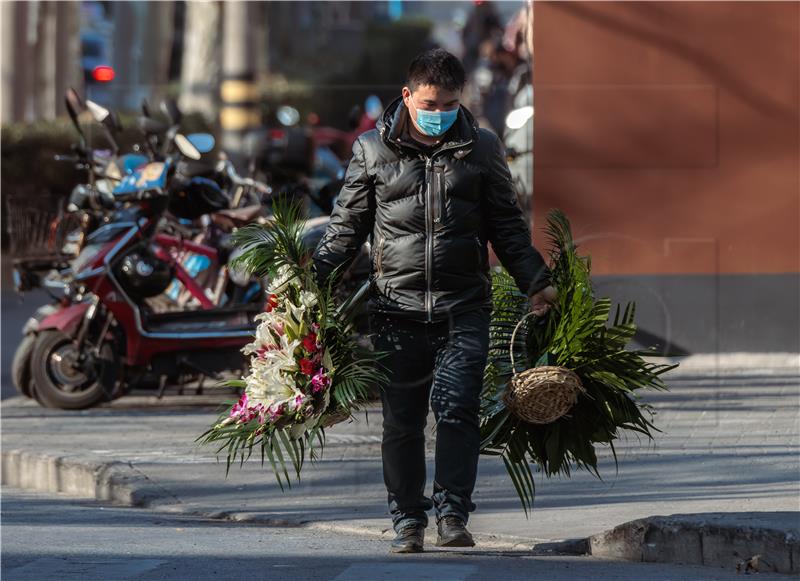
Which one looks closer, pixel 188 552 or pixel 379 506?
pixel 188 552

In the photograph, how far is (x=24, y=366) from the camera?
1123cm

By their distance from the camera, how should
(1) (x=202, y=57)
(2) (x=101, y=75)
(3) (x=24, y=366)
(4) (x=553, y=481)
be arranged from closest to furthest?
(4) (x=553, y=481) → (3) (x=24, y=366) → (2) (x=101, y=75) → (1) (x=202, y=57)

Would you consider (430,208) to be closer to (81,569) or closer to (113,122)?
(81,569)

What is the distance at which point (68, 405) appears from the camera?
36.3 ft

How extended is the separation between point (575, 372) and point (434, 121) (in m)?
1.03

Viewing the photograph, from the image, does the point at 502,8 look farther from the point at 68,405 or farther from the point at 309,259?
the point at 309,259

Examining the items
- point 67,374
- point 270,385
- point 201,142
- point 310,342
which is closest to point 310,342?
point 310,342

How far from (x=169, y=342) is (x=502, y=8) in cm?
3518

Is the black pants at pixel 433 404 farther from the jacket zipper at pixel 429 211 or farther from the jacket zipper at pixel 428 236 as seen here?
the jacket zipper at pixel 429 211

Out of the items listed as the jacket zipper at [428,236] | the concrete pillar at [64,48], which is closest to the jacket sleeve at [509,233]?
the jacket zipper at [428,236]

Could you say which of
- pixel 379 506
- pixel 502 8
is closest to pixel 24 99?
pixel 502 8

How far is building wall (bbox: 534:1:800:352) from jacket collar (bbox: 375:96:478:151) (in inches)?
211

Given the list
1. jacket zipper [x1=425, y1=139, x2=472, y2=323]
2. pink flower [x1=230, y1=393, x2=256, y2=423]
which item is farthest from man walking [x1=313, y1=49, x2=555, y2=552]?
pink flower [x1=230, y1=393, x2=256, y2=423]

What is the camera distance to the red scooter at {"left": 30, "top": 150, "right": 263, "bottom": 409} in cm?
1095
